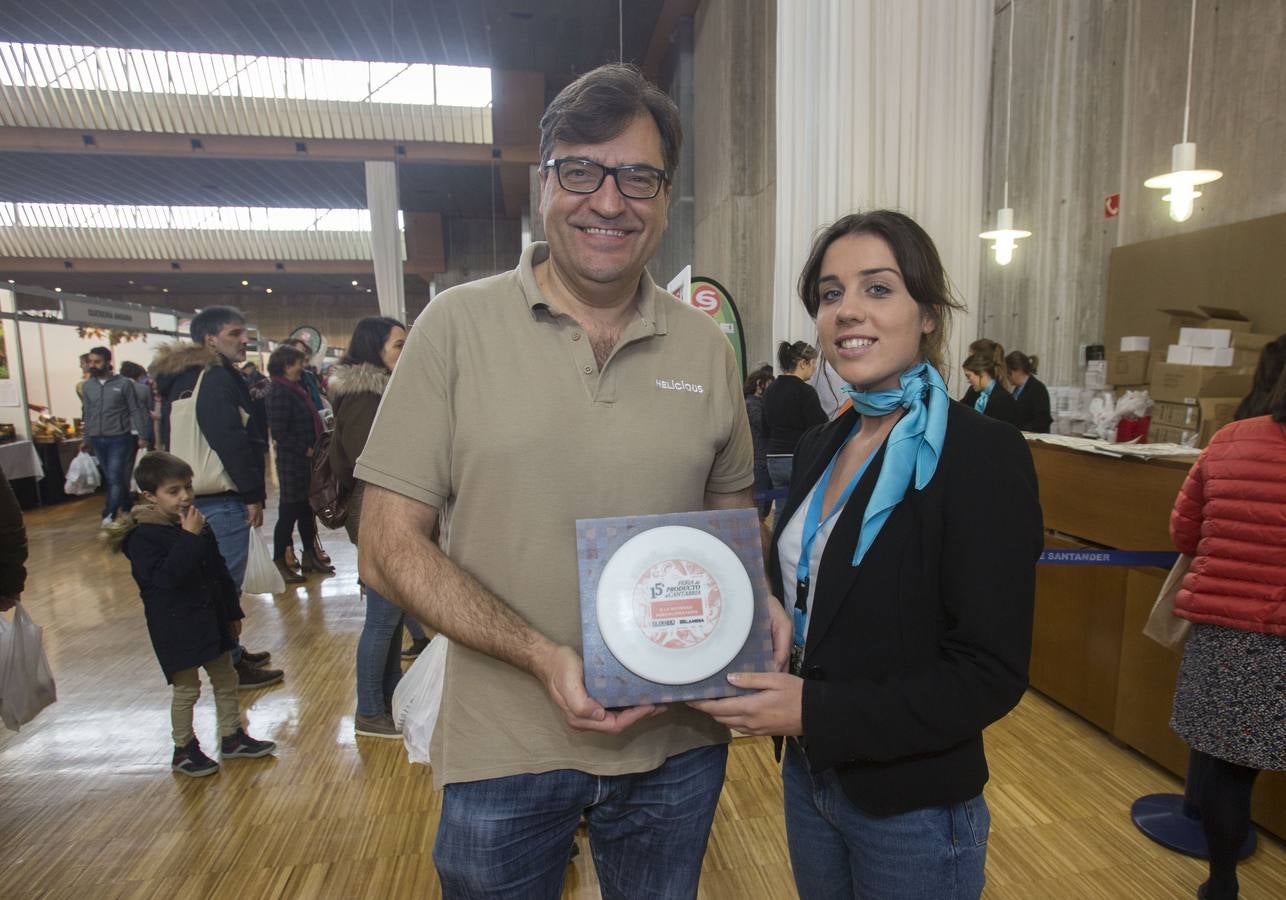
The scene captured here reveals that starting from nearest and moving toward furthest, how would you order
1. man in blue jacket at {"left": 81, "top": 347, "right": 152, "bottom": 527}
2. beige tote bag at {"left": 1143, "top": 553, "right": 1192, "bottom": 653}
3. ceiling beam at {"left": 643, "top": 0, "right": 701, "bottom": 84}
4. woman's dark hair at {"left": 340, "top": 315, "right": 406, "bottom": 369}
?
beige tote bag at {"left": 1143, "top": 553, "right": 1192, "bottom": 653}
woman's dark hair at {"left": 340, "top": 315, "right": 406, "bottom": 369}
man in blue jacket at {"left": 81, "top": 347, "right": 152, "bottom": 527}
ceiling beam at {"left": 643, "top": 0, "right": 701, "bottom": 84}

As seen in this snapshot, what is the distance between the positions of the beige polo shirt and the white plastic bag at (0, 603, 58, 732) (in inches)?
97.5

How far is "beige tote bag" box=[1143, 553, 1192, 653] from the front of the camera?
2.13m

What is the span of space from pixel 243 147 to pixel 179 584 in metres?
13.4

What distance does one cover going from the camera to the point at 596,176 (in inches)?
41.5

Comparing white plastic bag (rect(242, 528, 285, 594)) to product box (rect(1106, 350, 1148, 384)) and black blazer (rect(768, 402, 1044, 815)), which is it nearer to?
black blazer (rect(768, 402, 1044, 815))

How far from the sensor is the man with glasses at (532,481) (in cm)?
103

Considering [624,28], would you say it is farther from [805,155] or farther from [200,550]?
[200,550]

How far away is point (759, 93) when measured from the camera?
774 centimetres

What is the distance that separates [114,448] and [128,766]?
5.64m

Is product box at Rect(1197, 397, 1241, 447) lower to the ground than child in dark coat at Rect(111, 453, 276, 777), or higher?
higher


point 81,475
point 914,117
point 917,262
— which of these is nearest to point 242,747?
point 917,262

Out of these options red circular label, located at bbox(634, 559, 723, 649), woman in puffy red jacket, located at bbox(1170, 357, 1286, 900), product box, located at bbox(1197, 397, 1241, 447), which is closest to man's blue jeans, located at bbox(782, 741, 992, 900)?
red circular label, located at bbox(634, 559, 723, 649)

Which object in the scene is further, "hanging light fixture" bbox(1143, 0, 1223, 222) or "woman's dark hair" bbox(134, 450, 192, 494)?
"hanging light fixture" bbox(1143, 0, 1223, 222)

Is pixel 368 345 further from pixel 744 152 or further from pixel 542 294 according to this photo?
pixel 744 152
